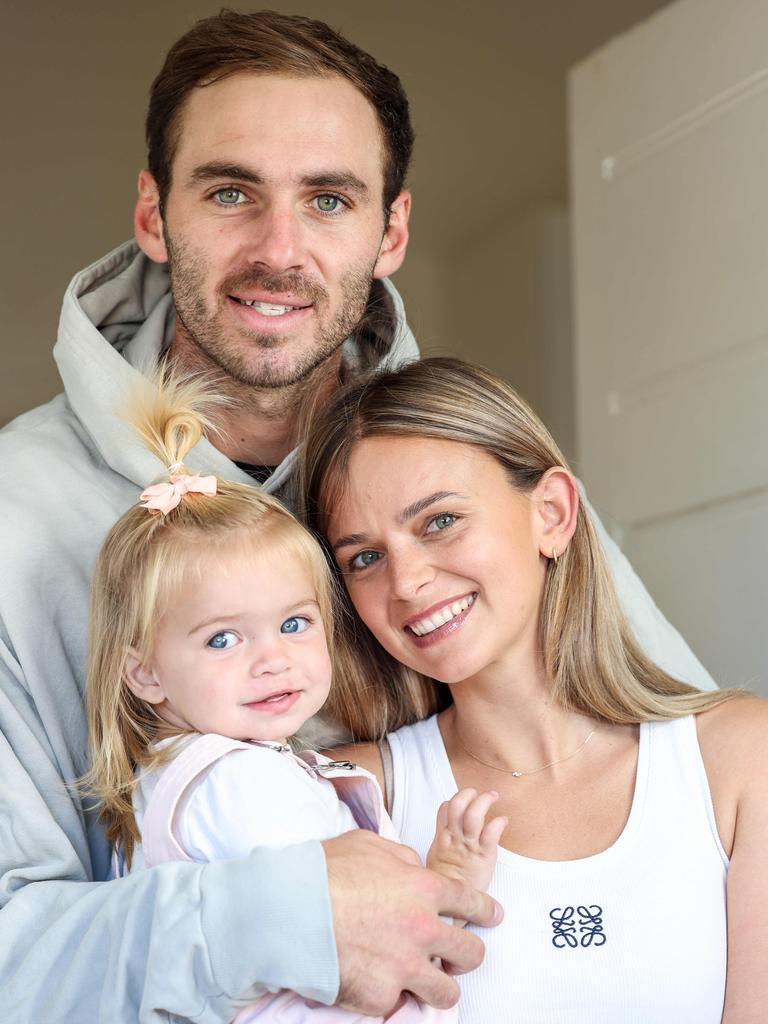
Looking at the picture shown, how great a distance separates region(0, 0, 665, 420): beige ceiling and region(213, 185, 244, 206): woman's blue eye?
5.03 feet

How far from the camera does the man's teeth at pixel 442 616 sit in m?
1.86

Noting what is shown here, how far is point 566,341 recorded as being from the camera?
4.98 m

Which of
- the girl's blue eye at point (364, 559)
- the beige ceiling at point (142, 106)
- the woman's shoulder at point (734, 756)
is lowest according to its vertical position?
the woman's shoulder at point (734, 756)

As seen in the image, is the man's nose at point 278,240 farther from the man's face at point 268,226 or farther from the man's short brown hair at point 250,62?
the man's short brown hair at point 250,62

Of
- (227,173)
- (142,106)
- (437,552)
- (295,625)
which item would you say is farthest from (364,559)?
(142,106)

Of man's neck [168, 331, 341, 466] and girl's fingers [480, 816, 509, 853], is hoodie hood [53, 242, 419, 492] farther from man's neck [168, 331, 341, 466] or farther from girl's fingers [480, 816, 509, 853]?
girl's fingers [480, 816, 509, 853]

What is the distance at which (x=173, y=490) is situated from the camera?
5.74 feet

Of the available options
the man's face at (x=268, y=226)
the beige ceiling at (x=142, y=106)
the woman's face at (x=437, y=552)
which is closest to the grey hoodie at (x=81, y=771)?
the man's face at (x=268, y=226)

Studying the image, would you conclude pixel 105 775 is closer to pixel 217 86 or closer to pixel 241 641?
pixel 241 641

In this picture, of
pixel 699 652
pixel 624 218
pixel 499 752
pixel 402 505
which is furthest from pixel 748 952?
pixel 624 218

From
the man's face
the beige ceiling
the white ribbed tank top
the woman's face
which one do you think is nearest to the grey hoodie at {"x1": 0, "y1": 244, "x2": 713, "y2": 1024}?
the man's face

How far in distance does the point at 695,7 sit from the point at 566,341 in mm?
1996

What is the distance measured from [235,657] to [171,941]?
0.34 m

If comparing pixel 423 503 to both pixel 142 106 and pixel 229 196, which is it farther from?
pixel 142 106
